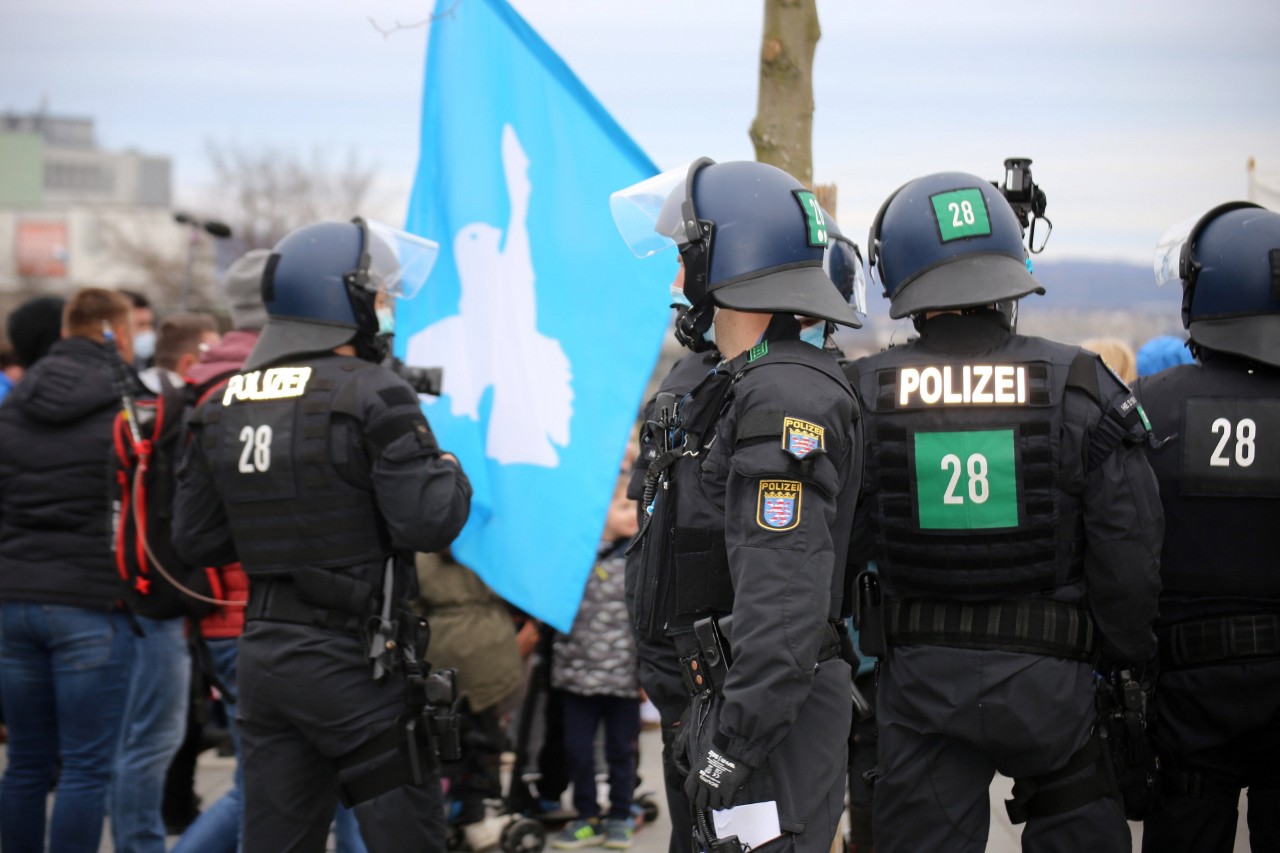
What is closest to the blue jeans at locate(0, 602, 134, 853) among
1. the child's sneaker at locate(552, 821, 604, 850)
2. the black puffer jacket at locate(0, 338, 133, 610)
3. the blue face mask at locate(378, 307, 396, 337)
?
the black puffer jacket at locate(0, 338, 133, 610)

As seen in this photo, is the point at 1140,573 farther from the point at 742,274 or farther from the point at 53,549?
the point at 53,549

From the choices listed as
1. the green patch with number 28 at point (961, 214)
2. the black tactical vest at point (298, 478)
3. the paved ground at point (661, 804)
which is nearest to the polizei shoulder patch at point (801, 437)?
the green patch with number 28 at point (961, 214)

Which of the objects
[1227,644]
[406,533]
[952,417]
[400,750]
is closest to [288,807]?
[400,750]

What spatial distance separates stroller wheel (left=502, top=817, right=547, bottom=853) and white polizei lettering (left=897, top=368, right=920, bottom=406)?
2826 millimetres

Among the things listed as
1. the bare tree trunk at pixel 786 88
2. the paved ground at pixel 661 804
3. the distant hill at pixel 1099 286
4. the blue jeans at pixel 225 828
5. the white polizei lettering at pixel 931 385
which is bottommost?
the paved ground at pixel 661 804

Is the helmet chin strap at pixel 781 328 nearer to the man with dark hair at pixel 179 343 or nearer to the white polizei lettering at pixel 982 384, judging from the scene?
the white polizei lettering at pixel 982 384

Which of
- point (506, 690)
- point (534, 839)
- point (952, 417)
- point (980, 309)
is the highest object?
point (980, 309)

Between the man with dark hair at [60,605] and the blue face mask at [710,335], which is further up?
the blue face mask at [710,335]

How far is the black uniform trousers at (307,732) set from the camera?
3627 millimetres

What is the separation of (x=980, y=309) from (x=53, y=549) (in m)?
3.31

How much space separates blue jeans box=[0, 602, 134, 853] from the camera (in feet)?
14.4

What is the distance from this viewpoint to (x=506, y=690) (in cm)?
536

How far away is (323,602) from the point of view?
3658 mm

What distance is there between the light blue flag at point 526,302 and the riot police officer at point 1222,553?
6.58ft
